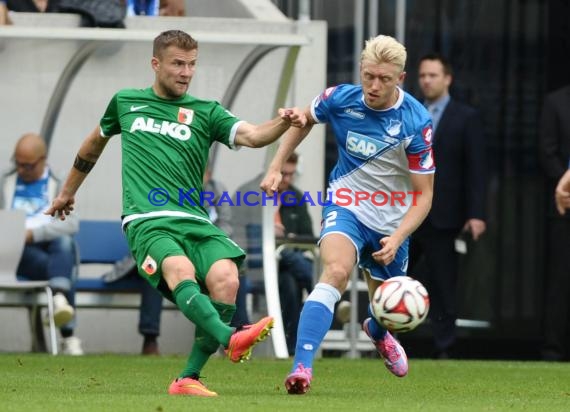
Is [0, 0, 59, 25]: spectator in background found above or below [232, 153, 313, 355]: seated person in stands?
above

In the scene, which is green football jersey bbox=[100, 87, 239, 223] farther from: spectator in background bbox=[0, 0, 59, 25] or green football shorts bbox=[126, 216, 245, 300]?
spectator in background bbox=[0, 0, 59, 25]

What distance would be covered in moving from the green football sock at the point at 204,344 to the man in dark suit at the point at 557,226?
590 centimetres

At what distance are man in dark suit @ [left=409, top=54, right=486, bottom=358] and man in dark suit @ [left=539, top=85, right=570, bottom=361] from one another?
66cm

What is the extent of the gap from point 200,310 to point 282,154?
4.05ft

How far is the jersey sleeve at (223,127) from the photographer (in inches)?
368

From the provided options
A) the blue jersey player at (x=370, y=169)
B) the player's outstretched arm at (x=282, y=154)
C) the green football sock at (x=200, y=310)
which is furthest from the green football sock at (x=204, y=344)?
the player's outstretched arm at (x=282, y=154)

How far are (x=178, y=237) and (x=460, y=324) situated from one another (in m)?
7.32

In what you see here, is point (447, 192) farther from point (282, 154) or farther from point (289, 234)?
point (282, 154)

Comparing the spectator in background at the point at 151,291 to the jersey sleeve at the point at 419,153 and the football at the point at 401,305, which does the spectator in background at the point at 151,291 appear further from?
the football at the point at 401,305

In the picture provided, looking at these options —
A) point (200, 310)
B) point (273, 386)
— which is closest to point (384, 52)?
point (200, 310)

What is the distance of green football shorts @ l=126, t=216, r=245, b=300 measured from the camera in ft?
29.5

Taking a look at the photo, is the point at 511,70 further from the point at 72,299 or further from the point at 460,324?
the point at 72,299

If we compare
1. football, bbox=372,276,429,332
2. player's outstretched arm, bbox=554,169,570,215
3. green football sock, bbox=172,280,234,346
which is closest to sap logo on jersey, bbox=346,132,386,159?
football, bbox=372,276,429,332

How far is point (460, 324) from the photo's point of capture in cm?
1603
